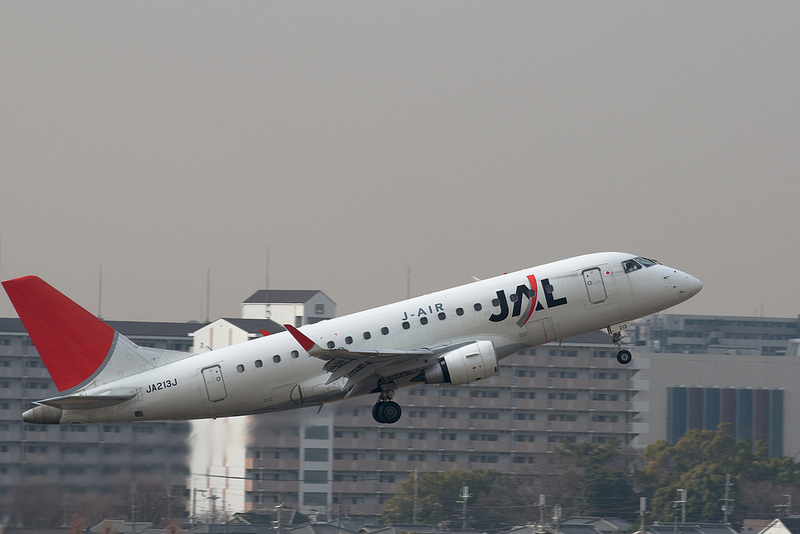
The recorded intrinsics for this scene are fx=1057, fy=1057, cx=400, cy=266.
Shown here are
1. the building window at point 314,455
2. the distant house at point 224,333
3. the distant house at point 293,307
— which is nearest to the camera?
the building window at point 314,455

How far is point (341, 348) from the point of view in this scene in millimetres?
38094

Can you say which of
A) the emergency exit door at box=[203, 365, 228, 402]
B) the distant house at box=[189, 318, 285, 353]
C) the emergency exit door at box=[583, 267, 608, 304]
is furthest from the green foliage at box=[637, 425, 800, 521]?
the emergency exit door at box=[203, 365, 228, 402]

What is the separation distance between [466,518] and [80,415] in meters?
59.5

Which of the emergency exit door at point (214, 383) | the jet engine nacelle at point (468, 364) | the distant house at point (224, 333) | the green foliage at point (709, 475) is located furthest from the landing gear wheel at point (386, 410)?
the green foliage at point (709, 475)

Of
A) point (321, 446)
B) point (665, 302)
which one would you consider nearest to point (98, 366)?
point (665, 302)

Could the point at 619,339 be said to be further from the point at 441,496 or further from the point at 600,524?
the point at 441,496

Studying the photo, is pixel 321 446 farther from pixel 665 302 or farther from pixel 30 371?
pixel 665 302

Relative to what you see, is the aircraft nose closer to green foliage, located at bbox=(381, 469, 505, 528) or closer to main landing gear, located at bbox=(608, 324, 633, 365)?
main landing gear, located at bbox=(608, 324, 633, 365)

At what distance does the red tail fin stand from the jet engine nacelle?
13072 millimetres

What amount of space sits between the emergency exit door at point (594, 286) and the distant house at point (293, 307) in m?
89.3

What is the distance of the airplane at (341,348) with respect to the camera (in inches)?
1518

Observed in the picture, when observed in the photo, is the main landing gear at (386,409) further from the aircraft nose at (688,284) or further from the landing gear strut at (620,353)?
the aircraft nose at (688,284)

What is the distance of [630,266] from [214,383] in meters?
16.3

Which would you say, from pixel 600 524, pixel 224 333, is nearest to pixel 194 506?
pixel 600 524
